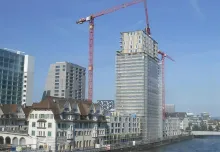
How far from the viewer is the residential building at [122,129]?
6344 inches

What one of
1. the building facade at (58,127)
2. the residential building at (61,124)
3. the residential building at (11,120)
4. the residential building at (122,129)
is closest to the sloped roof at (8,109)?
the residential building at (11,120)

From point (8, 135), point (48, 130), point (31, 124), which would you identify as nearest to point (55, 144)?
point (48, 130)

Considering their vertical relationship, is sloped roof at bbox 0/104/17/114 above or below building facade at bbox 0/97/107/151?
above

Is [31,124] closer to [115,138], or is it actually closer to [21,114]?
[21,114]

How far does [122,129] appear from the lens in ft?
576

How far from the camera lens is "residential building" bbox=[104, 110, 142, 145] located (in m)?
161

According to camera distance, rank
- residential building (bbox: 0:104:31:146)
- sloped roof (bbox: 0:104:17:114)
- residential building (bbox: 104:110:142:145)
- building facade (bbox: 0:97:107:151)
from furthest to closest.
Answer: residential building (bbox: 104:110:142:145) < sloped roof (bbox: 0:104:17:114) < residential building (bbox: 0:104:31:146) < building facade (bbox: 0:97:107:151)

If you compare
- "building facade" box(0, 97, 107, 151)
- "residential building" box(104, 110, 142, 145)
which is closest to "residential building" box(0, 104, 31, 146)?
"building facade" box(0, 97, 107, 151)

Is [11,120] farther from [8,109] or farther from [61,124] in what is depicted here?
[61,124]

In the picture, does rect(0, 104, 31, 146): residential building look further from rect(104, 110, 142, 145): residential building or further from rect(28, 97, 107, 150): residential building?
rect(104, 110, 142, 145): residential building

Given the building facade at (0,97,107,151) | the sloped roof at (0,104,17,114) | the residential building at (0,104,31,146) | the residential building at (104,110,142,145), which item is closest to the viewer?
the building facade at (0,97,107,151)

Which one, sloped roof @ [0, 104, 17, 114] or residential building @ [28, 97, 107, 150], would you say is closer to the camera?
residential building @ [28, 97, 107, 150]

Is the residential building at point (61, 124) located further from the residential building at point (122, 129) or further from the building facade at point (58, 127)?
the residential building at point (122, 129)

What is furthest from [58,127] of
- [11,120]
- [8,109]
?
[8,109]
